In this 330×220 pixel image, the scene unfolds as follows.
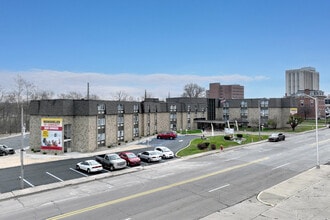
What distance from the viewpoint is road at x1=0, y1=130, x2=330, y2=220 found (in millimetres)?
16594

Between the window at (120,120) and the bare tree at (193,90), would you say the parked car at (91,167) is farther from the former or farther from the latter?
the bare tree at (193,90)

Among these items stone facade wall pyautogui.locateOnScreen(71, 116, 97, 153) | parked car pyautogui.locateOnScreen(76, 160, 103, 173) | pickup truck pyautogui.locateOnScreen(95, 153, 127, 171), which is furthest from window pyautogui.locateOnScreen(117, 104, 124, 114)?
parked car pyautogui.locateOnScreen(76, 160, 103, 173)

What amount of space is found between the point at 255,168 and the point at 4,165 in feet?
89.4

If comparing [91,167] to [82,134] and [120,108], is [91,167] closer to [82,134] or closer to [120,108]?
[82,134]

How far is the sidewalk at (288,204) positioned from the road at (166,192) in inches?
36.5

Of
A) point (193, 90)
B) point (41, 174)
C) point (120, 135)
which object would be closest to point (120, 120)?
point (120, 135)

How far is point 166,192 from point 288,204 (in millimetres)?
7923

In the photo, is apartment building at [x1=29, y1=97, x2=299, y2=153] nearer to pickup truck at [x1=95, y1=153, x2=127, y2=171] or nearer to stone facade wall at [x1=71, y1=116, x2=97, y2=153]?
stone facade wall at [x1=71, y1=116, x2=97, y2=153]

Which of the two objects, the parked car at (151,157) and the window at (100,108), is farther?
the window at (100,108)

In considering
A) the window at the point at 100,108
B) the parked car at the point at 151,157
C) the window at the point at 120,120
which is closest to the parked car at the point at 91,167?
the parked car at the point at 151,157

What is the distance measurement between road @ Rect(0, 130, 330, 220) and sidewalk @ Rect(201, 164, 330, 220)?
927mm

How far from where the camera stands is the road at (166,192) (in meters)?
16.6

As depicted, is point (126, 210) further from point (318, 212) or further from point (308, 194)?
point (308, 194)

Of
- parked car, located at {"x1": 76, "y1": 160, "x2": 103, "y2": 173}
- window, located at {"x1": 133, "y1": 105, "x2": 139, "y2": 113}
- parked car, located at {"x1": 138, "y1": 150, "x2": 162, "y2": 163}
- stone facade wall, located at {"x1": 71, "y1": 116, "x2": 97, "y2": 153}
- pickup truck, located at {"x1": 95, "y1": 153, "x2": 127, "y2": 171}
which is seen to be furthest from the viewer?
window, located at {"x1": 133, "y1": 105, "x2": 139, "y2": 113}
